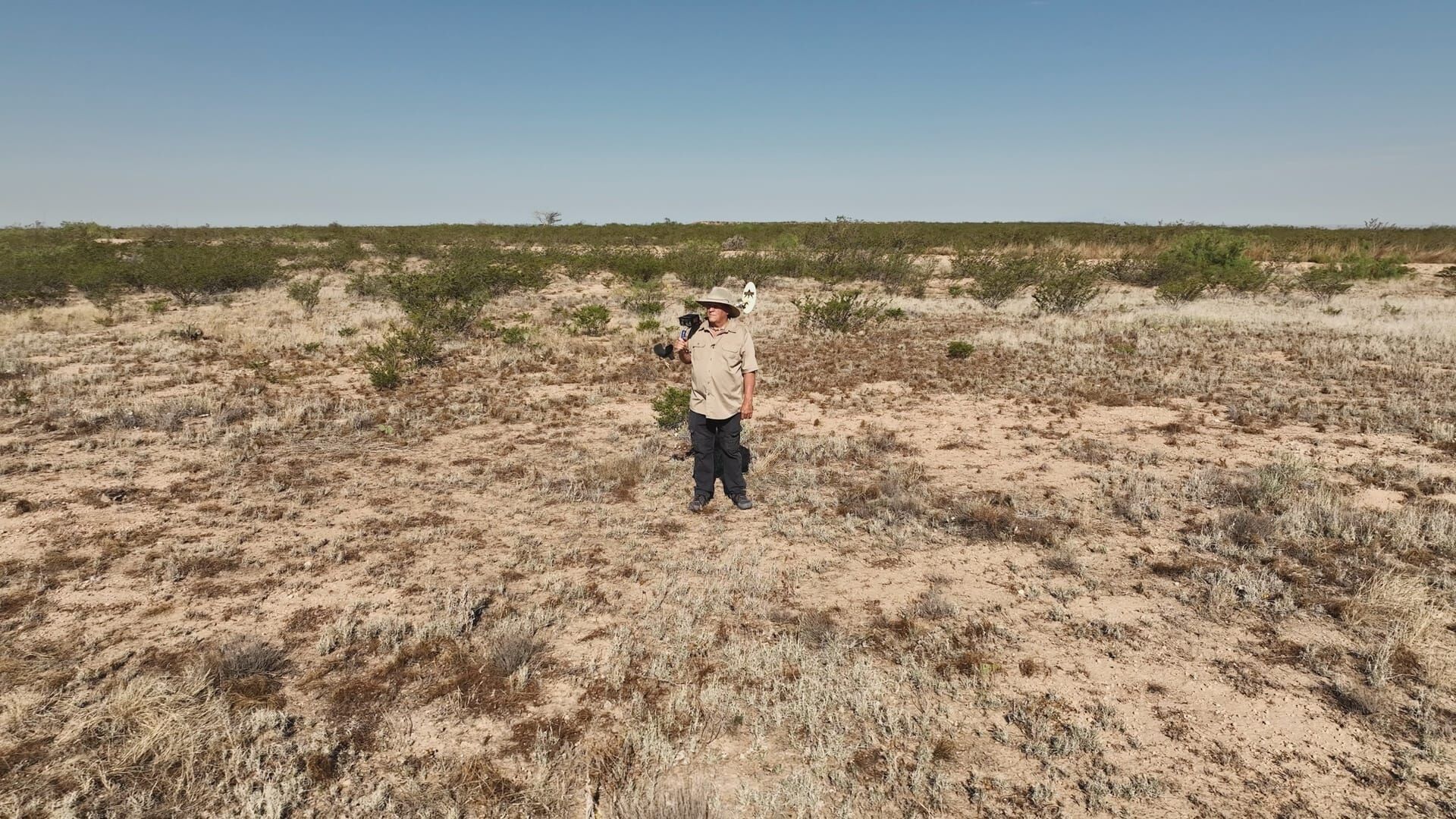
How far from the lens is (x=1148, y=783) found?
2.89 m

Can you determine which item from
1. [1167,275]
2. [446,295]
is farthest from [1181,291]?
[446,295]

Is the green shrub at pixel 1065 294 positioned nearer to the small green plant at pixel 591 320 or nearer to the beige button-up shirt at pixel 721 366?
the small green plant at pixel 591 320

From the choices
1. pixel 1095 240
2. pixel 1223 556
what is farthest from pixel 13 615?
pixel 1095 240

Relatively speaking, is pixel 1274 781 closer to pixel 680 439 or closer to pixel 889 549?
pixel 889 549

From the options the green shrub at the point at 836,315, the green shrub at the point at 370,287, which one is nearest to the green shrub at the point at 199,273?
the green shrub at the point at 370,287

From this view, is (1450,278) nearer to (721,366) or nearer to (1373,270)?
(1373,270)

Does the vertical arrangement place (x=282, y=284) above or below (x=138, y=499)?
above

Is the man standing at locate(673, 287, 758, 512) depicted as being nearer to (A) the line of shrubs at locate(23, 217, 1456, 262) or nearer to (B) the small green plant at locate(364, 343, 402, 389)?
(B) the small green plant at locate(364, 343, 402, 389)

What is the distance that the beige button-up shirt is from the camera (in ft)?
18.2

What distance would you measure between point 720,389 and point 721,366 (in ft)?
0.68

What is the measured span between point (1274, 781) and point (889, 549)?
8.81 ft

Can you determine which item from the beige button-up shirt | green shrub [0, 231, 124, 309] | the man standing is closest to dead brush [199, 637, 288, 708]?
the man standing

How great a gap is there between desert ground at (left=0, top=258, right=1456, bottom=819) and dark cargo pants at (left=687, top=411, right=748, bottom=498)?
0.33 m

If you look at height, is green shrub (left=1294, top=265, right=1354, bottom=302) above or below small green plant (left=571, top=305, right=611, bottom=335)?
above
